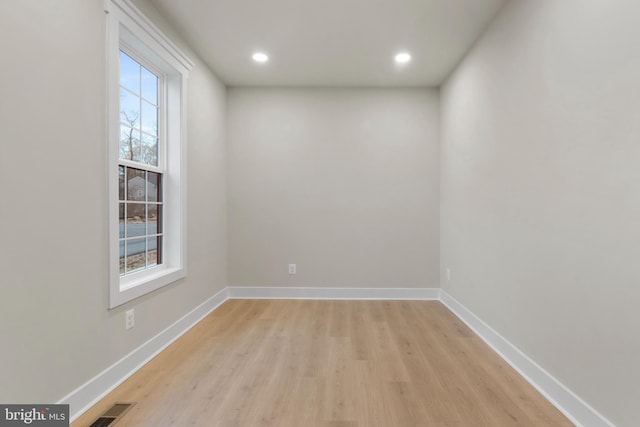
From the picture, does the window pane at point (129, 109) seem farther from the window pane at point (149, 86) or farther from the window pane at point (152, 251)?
the window pane at point (152, 251)

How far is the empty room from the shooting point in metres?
1.57

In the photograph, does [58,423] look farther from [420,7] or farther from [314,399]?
[420,7]

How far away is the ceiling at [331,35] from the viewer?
8.40 feet

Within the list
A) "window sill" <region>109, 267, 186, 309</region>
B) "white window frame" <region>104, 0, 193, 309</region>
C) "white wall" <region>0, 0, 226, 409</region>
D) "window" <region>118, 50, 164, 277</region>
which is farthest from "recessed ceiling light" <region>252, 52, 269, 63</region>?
"window sill" <region>109, 267, 186, 309</region>

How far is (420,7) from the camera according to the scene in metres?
2.56

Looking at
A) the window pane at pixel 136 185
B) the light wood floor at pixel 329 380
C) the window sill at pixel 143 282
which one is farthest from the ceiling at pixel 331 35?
the light wood floor at pixel 329 380

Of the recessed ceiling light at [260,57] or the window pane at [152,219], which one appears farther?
the recessed ceiling light at [260,57]

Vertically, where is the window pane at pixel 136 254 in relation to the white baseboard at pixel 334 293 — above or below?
above

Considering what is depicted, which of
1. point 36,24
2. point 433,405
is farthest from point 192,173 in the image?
point 433,405

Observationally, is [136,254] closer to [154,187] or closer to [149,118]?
[154,187]

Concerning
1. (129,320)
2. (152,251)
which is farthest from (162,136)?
(129,320)

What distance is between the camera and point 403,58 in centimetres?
341

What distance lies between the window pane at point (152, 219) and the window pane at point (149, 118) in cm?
62

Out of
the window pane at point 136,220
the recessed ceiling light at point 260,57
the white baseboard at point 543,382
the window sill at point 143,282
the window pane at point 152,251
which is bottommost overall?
the white baseboard at point 543,382
